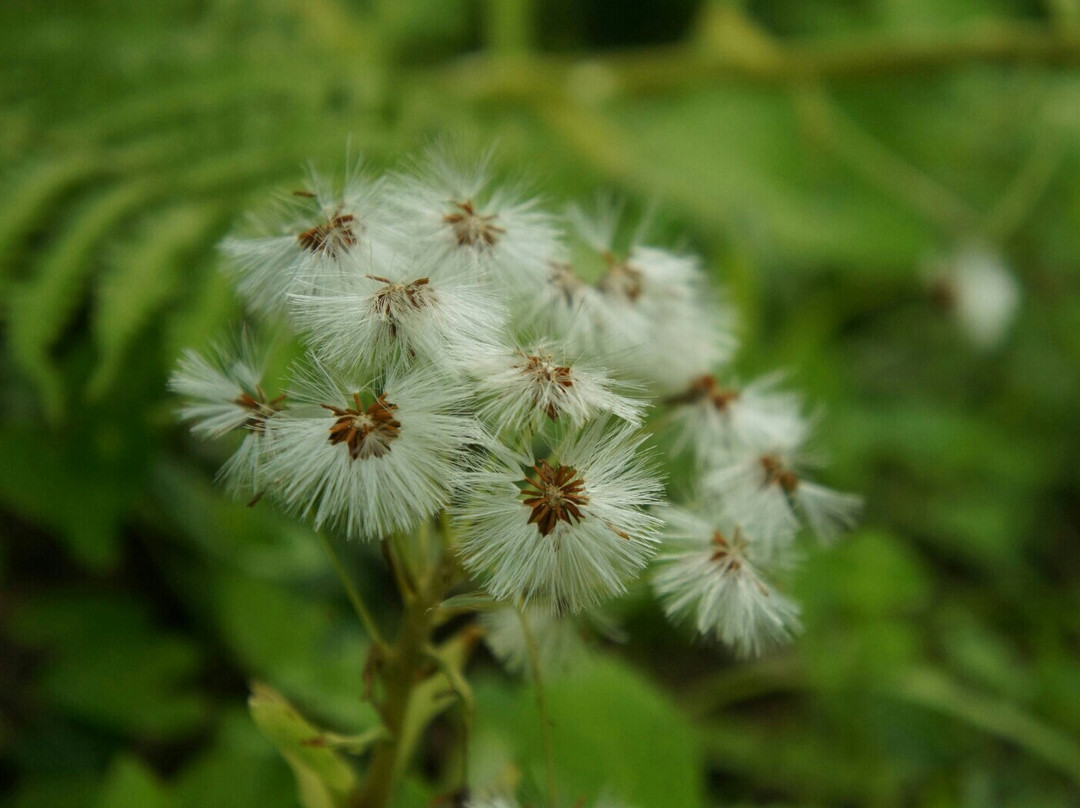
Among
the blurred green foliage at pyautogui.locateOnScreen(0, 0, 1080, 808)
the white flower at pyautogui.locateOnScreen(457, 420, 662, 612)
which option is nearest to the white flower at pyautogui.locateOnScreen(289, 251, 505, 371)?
the white flower at pyautogui.locateOnScreen(457, 420, 662, 612)

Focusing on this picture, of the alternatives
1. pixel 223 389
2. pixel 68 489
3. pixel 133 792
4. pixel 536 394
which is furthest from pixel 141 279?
pixel 536 394

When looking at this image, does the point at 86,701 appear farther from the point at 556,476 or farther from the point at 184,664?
the point at 556,476

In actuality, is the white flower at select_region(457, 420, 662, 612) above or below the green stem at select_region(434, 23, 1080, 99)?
below

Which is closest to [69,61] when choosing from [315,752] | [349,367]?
[349,367]

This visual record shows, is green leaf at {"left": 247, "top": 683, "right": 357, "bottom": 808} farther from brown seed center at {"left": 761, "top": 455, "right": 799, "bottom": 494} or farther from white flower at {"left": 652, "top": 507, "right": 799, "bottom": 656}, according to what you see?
brown seed center at {"left": 761, "top": 455, "right": 799, "bottom": 494}

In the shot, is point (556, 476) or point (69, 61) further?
point (69, 61)

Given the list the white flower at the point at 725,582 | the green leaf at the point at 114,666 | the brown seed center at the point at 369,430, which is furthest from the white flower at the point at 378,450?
the green leaf at the point at 114,666
